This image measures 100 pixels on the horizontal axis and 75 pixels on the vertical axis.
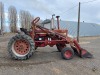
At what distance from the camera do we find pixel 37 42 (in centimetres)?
1116

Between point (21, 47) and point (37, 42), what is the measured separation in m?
0.98

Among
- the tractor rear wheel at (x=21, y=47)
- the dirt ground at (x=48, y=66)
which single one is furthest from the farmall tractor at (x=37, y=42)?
the dirt ground at (x=48, y=66)

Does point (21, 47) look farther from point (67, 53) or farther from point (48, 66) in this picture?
point (67, 53)

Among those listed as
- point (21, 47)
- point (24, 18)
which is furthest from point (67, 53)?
point (24, 18)

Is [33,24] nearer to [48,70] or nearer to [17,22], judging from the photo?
[48,70]

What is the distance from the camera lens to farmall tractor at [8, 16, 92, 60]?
34.1ft

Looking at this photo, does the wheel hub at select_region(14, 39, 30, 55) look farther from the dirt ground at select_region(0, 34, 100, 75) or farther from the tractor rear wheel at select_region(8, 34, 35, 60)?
the dirt ground at select_region(0, 34, 100, 75)

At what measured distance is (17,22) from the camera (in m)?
57.8

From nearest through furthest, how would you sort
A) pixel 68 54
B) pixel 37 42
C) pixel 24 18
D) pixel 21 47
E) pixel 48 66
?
pixel 48 66
pixel 21 47
pixel 68 54
pixel 37 42
pixel 24 18

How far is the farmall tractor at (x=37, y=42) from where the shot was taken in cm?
1039

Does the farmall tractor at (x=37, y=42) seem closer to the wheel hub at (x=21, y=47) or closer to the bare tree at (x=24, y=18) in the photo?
the wheel hub at (x=21, y=47)

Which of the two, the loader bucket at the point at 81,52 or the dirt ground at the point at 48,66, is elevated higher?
the loader bucket at the point at 81,52

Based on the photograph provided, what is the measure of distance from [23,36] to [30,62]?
1339mm

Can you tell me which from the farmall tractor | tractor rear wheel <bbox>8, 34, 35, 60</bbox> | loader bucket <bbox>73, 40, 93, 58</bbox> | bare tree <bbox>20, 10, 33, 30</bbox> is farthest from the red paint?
bare tree <bbox>20, 10, 33, 30</bbox>
